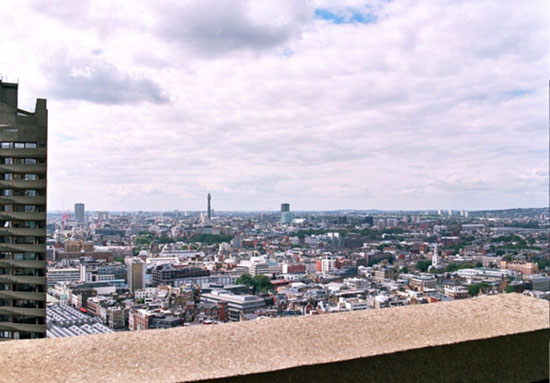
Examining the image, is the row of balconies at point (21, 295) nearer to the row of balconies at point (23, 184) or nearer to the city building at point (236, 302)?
the row of balconies at point (23, 184)

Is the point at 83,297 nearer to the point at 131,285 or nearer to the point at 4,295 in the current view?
the point at 131,285

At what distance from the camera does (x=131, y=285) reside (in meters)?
23.4

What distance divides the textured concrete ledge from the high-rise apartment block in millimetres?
3867

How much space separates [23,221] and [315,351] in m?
4.21

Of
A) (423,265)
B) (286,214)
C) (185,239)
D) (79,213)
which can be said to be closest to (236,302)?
(423,265)

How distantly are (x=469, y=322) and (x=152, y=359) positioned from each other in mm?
419

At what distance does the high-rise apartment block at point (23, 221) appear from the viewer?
3900 millimetres

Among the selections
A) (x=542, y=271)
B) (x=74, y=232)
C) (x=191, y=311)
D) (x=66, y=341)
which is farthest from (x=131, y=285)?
(x=66, y=341)

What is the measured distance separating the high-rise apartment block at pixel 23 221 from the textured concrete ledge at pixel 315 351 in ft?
12.7

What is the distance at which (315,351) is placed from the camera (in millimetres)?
524

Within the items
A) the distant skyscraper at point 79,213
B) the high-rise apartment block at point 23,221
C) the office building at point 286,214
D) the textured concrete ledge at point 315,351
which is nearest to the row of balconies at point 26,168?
the high-rise apartment block at point 23,221

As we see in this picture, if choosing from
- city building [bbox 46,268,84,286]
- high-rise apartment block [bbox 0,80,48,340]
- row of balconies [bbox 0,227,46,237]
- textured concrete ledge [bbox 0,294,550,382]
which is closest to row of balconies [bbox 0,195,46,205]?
high-rise apartment block [bbox 0,80,48,340]

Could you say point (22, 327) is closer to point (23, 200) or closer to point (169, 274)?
point (23, 200)

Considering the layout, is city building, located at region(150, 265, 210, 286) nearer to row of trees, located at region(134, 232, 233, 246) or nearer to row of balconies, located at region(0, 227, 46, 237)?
row of trees, located at region(134, 232, 233, 246)
